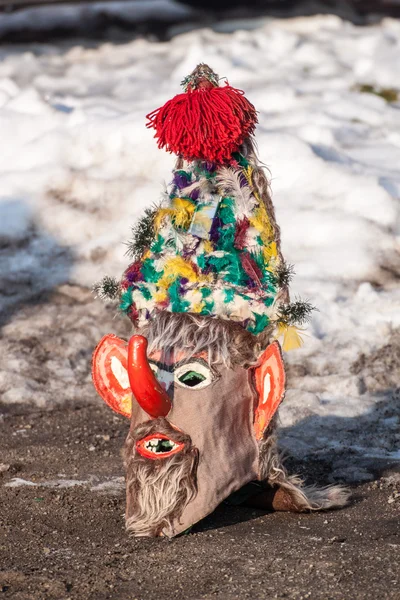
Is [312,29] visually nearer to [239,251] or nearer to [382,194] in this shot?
[382,194]

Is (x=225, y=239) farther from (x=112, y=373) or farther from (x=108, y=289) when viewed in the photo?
(x=112, y=373)

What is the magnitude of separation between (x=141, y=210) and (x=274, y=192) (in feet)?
3.06

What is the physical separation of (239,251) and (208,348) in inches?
15.8

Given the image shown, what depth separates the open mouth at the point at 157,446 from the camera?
342 cm

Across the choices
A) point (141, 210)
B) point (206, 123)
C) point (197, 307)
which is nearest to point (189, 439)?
point (197, 307)

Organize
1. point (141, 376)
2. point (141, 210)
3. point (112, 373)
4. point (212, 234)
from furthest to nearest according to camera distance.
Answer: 1. point (141, 210)
2. point (112, 373)
3. point (212, 234)
4. point (141, 376)

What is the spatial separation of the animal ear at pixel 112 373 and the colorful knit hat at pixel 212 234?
0.13 meters

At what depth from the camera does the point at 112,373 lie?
374 cm

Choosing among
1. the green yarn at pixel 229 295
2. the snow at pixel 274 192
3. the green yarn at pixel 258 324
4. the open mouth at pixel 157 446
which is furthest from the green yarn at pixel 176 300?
the snow at pixel 274 192

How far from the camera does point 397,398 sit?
17.1 feet

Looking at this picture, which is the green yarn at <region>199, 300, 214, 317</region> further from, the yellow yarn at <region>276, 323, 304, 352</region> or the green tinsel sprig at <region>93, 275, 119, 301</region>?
the green tinsel sprig at <region>93, 275, 119, 301</region>

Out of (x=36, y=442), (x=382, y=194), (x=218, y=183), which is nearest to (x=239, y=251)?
(x=218, y=183)

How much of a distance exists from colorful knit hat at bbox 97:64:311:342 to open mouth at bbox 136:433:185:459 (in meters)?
0.46

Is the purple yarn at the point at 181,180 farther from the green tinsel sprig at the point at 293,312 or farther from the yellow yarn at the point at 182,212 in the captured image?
the green tinsel sprig at the point at 293,312
